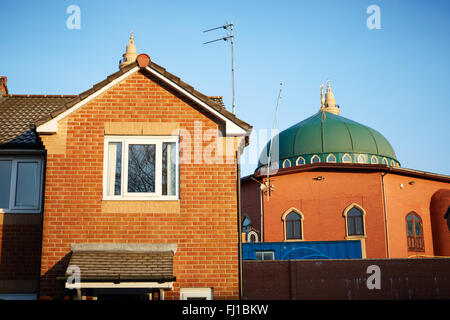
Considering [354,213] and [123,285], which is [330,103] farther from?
[123,285]

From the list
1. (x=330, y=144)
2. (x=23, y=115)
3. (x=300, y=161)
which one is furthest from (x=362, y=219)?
(x=23, y=115)

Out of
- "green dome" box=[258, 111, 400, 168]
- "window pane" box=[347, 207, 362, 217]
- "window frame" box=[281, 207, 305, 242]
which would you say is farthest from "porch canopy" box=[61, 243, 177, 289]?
"green dome" box=[258, 111, 400, 168]

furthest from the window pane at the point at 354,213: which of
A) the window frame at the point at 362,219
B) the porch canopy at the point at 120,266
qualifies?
the porch canopy at the point at 120,266

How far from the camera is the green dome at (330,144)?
36.9 metres

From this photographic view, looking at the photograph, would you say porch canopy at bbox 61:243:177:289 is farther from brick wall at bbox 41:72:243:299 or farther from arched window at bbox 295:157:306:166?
arched window at bbox 295:157:306:166

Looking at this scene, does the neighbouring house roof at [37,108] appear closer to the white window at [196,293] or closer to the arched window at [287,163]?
the white window at [196,293]

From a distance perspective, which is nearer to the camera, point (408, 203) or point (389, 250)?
point (389, 250)

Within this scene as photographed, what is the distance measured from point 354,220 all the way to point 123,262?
23299mm

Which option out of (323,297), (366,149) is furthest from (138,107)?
(366,149)

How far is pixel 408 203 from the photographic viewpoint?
110ft

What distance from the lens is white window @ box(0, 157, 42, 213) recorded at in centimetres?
1238

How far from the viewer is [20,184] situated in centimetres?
1257
